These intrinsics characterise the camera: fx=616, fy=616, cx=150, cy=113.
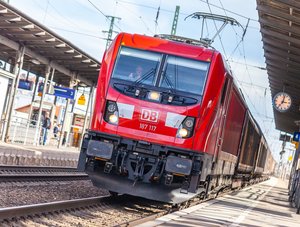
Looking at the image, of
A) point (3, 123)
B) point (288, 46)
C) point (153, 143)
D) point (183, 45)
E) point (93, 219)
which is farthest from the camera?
point (3, 123)

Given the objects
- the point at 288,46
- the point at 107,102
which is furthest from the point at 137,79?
the point at 288,46

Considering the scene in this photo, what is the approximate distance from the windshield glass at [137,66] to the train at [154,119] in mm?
20

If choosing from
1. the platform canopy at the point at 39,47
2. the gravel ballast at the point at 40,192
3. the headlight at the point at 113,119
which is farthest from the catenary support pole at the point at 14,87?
the headlight at the point at 113,119

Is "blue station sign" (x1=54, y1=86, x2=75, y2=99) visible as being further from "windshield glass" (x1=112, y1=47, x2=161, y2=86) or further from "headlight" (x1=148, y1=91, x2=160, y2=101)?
"headlight" (x1=148, y1=91, x2=160, y2=101)

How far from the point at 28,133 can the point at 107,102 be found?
1605cm

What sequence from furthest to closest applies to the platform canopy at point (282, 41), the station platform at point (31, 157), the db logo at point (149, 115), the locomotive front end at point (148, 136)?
the station platform at point (31, 157)
the platform canopy at point (282, 41)
the db logo at point (149, 115)
the locomotive front end at point (148, 136)

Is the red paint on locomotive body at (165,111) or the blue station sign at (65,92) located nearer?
the red paint on locomotive body at (165,111)

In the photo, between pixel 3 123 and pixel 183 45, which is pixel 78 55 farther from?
pixel 183 45

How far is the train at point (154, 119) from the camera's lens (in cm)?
1145

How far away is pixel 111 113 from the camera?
463 inches

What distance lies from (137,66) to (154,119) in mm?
1222

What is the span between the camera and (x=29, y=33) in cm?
2148

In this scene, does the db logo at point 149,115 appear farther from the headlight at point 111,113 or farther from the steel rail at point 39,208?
the steel rail at point 39,208

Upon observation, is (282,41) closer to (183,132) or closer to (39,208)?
(183,132)
